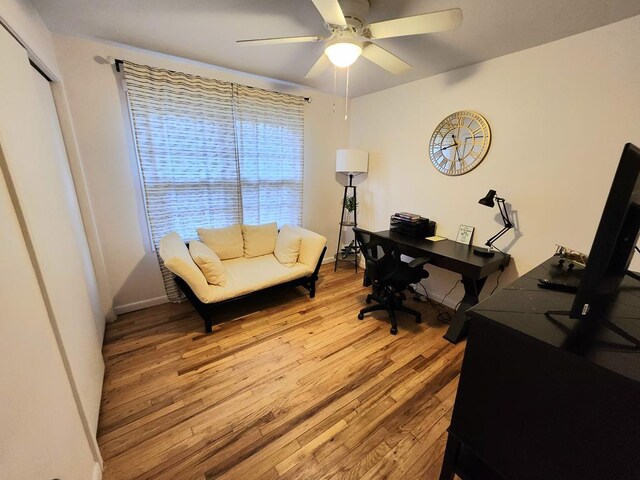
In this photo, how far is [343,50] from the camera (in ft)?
5.12

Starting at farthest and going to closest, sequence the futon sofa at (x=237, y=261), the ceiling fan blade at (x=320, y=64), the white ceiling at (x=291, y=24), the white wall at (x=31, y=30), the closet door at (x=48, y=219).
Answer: the futon sofa at (x=237, y=261), the ceiling fan blade at (x=320, y=64), the white ceiling at (x=291, y=24), the white wall at (x=31, y=30), the closet door at (x=48, y=219)

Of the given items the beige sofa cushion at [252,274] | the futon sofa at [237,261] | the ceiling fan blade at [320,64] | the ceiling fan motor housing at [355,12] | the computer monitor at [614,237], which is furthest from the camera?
the beige sofa cushion at [252,274]

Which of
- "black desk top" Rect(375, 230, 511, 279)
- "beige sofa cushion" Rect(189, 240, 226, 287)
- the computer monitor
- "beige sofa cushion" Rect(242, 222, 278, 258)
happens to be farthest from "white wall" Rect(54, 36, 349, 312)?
the computer monitor

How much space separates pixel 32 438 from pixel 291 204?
2860 mm

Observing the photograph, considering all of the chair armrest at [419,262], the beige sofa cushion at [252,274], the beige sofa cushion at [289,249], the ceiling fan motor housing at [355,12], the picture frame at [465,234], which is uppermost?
Answer: the ceiling fan motor housing at [355,12]

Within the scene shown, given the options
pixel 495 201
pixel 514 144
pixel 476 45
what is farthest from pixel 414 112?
pixel 495 201

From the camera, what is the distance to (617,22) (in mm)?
1616

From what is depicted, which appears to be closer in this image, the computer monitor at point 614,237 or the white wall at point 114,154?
the computer monitor at point 614,237

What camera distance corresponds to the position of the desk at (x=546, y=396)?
27.4 inches

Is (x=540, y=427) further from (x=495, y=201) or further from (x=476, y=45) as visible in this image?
(x=476, y=45)

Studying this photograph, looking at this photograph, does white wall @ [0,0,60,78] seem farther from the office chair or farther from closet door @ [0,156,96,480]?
the office chair

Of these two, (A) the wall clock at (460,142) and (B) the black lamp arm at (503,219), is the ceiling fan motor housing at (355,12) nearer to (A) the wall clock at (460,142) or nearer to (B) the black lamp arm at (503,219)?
(A) the wall clock at (460,142)

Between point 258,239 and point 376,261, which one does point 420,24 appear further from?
point 258,239

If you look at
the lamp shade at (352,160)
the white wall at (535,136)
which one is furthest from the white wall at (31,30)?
the white wall at (535,136)
